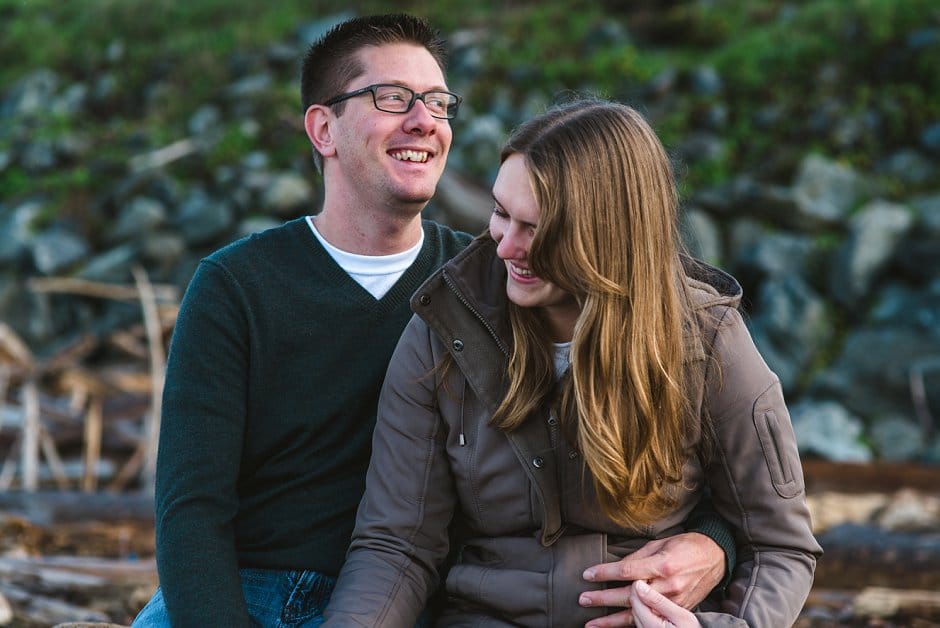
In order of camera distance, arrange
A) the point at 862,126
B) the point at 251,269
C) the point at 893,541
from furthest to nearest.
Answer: the point at 862,126 < the point at 893,541 < the point at 251,269

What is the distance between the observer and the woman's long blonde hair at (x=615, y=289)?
2.69 meters

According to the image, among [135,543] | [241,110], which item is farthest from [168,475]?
[241,110]

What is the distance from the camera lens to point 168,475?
2.94m

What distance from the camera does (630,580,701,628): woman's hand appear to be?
8.77ft

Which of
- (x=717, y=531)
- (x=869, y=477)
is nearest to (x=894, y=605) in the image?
(x=717, y=531)

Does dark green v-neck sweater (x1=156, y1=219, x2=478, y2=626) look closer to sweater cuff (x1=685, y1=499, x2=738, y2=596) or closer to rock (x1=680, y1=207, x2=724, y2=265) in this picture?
sweater cuff (x1=685, y1=499, x2=738, y2=596)

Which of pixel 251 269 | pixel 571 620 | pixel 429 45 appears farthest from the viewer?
pixel 429 45

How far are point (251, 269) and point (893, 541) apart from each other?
184 inches

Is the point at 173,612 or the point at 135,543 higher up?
the point at 173,612

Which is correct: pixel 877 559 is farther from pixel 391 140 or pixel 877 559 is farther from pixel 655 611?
pixel 391 140

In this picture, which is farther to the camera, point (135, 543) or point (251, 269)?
point (135, 543)

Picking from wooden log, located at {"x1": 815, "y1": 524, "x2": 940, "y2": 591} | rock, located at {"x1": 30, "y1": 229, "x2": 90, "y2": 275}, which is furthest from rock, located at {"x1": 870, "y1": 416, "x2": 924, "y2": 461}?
rock, located at {"x1": 30, "y1": 229, "x2": 90, "y2": 275}

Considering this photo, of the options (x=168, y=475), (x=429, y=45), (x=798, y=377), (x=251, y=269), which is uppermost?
(x=429, y=45)

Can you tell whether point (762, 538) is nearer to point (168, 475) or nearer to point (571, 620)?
point (571, 620)
